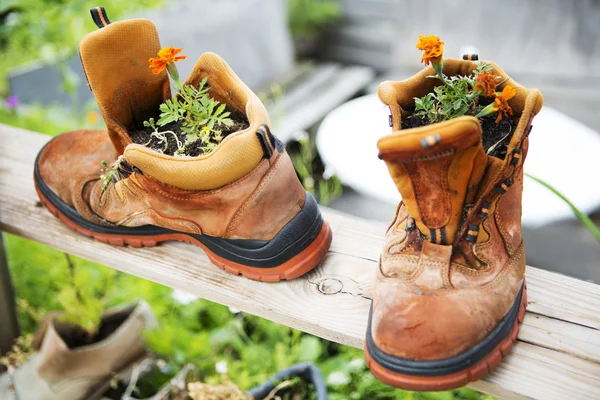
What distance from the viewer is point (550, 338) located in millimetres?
949

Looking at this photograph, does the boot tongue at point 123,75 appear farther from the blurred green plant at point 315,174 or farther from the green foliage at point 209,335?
the blurred green plant at point 315,174

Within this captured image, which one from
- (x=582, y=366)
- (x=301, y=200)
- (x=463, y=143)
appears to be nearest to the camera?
(x=463, y=143)

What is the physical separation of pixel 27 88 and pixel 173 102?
1.88m

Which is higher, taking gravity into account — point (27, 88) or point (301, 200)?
point (301, 200)

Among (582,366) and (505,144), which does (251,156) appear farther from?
(582,366)

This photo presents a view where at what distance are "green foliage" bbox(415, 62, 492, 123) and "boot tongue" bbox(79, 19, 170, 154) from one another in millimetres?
537

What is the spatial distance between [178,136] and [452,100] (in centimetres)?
49

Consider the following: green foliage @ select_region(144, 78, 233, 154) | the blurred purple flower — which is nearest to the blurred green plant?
the blurred purple flower

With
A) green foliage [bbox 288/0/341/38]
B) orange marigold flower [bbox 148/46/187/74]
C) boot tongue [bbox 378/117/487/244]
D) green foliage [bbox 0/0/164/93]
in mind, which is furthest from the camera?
green foliage [bbox 288/0/341/38]

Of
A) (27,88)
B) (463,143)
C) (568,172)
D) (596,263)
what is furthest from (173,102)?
(596,263)

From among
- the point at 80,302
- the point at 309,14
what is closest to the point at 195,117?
the point at 80,302

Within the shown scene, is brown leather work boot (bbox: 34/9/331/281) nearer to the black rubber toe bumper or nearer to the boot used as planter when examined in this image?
the black rubber toe bumper

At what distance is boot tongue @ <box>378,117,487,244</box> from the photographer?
0.78 m

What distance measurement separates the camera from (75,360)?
1565 mm
